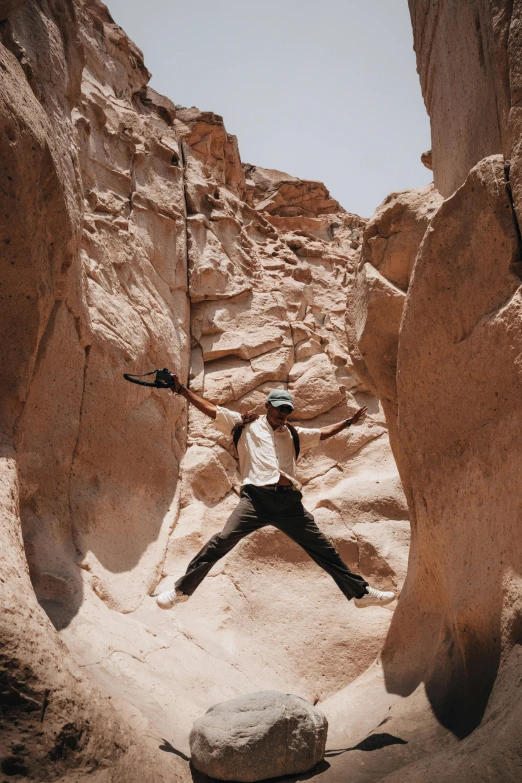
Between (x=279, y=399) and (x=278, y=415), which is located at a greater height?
(x=279, y=399)

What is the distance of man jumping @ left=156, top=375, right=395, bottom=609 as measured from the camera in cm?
402

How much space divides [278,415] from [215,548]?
99cm

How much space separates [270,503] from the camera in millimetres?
4215

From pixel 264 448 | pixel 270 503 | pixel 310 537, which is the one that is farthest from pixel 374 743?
pixel 264 448

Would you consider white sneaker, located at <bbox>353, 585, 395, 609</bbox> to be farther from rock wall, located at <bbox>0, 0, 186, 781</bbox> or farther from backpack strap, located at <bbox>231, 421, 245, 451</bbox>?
rock wall, located at <bbox>0, 0, 186, 781</bbox>

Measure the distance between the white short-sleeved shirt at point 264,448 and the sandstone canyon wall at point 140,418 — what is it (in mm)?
1239

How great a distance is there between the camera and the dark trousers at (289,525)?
4.11 metres

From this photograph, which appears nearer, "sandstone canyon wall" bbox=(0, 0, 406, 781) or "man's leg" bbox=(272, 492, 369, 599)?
"sandstone canyon wall" bbox=(0, 0, 406, 781)

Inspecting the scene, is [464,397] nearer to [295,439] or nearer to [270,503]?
[295,439]

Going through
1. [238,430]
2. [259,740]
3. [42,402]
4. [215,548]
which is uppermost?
[42,402]

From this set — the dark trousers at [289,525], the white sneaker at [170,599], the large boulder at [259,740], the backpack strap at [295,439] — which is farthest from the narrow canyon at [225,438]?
the backpack strap at [295,439]

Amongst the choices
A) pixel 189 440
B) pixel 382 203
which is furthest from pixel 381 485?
pixel 382 203

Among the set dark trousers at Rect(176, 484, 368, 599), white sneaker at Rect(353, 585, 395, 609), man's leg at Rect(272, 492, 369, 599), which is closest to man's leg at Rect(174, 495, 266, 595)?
dark trousers at Rect(176, 484, 368, 599)

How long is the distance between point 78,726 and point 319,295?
665 cm
